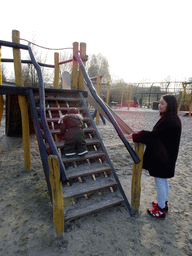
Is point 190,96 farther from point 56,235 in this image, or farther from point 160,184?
point 56,235

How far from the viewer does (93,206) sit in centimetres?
212

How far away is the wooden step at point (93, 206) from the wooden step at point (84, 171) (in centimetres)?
35

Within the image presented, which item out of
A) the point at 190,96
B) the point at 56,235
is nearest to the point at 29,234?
the point at 56,235

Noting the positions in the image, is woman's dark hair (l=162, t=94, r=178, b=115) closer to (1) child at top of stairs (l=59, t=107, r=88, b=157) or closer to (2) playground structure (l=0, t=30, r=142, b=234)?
(2) playground structure (l=0, t=30, r=142, b=234)

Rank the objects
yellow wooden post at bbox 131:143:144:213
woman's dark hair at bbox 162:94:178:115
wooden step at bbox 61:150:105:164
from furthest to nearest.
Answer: wooden step at bbox 61:150:105:164 → yellow wooden post at bbox 131:143:144:213 → woman's dark hair at bbox 162:94:178:115

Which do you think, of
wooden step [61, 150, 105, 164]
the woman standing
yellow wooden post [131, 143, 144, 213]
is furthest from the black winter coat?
wooden step [61, 150, 105, 164]

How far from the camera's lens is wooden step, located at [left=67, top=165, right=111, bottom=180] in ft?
7.55

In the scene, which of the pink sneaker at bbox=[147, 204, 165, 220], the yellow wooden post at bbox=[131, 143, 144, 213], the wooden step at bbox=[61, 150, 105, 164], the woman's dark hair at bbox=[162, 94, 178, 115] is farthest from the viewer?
the wooden step at bbox=[61, 150, 105, 164]

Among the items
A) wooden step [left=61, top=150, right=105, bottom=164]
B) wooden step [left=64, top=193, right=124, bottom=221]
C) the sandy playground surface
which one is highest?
wooden step [left=61, top=150, right=105, bottom=164]

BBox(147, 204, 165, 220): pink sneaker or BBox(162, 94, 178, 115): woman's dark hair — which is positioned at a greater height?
BBox(162, 94, 178, 115): woman's dark hair

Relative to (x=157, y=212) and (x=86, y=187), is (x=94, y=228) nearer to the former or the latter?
(x=86, y=187)

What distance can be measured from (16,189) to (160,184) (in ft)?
7.98

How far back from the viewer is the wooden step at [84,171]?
2.30 m

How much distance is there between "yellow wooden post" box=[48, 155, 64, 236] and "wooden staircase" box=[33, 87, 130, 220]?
0.42 feet
